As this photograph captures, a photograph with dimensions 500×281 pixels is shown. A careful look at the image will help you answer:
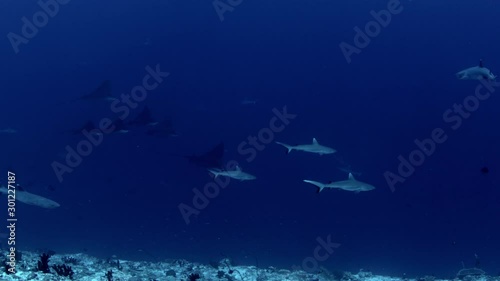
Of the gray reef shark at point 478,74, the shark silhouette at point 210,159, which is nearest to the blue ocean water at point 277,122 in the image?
the shark silhouette at point 210,159

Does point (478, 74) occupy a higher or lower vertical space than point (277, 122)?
lower

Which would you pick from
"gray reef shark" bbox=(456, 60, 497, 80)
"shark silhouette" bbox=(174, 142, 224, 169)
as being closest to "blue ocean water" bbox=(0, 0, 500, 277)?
"shark silhouette" bbox=(174, 142, 224, 169)

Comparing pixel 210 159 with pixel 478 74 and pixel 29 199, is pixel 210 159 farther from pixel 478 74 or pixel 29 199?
pixel 478 74

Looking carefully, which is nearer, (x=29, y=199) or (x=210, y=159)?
(x=29, y=199)

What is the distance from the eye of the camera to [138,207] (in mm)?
40125

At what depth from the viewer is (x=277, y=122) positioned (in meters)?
47.0

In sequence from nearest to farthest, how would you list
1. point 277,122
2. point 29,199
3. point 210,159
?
1. point 29,199
2. point 210,159
3. point 277,122

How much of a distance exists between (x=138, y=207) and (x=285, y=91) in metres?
20.6

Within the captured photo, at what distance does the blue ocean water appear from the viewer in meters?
37.3

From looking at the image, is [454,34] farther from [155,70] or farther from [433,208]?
[155,70]

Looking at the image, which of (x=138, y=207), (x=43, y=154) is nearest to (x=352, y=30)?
(x=138, y=207)

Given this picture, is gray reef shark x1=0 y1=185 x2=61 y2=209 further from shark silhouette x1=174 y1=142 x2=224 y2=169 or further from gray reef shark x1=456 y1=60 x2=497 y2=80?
gray reef shark x1=456 y1=60 x2=497 y2=80

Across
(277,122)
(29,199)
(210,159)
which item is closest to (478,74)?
(210,159)

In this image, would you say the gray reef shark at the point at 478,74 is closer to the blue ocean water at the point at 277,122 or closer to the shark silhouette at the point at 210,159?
the shark silhouette at the point at 210,159
